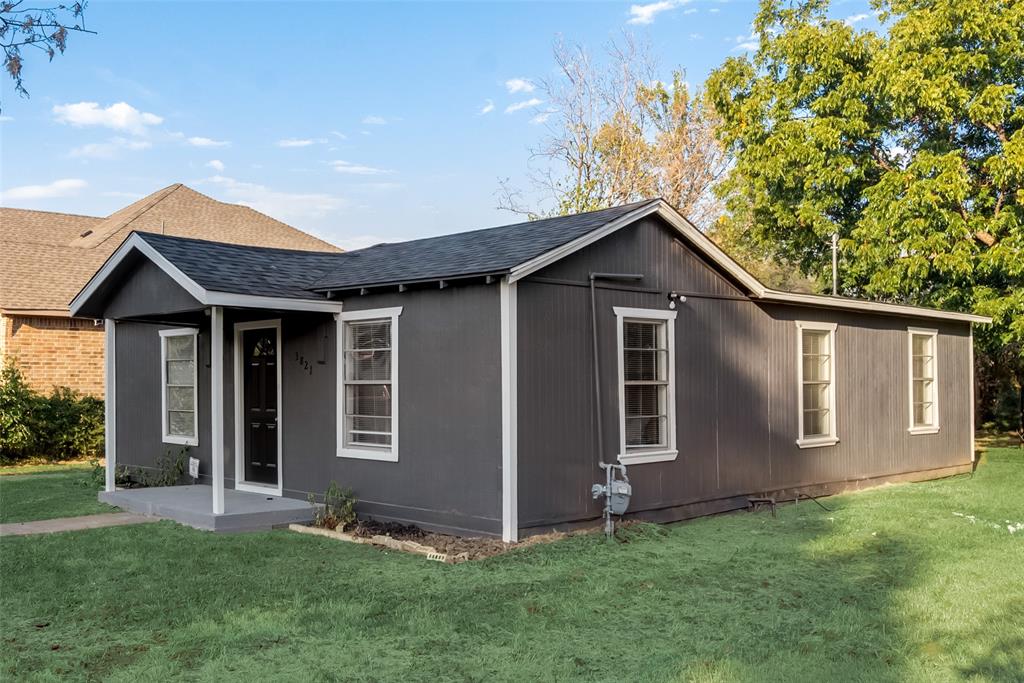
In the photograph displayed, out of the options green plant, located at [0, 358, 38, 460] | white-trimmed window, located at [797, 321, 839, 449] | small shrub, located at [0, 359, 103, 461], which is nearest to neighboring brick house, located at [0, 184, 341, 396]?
small shrub, located at [0, 359, 103, 461]

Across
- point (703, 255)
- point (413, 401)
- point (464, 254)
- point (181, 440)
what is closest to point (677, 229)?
point (703, 255)

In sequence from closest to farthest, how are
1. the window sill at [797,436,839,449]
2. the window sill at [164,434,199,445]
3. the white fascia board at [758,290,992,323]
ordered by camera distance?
the white fascia board at [758,290,992,323], the window sill at [797,436,839,449], the window sill at [164,434,199,445]

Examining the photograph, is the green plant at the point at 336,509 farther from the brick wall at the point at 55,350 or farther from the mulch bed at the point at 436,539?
the brick wall at the point at 55,350

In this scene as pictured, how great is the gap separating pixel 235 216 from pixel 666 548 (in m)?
20.0

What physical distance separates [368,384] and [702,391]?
3.89 metres

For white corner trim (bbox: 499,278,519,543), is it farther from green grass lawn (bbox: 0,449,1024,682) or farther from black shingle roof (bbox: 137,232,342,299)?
black shingle roof (bbox: 137,232,342,299)

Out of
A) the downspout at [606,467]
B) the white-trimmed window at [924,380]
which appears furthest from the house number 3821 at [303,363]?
the white-trimmed window at [924,380]

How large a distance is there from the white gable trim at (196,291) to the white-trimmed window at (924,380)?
9.57m

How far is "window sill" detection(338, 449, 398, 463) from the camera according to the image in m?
9.88

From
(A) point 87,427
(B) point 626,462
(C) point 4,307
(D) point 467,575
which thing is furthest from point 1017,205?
(C) point 4,307

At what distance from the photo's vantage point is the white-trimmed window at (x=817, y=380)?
1260cm

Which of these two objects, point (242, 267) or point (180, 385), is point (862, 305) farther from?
point (180, 385)

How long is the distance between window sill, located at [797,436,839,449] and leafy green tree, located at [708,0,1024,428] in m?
6.03

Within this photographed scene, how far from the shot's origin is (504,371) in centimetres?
880
